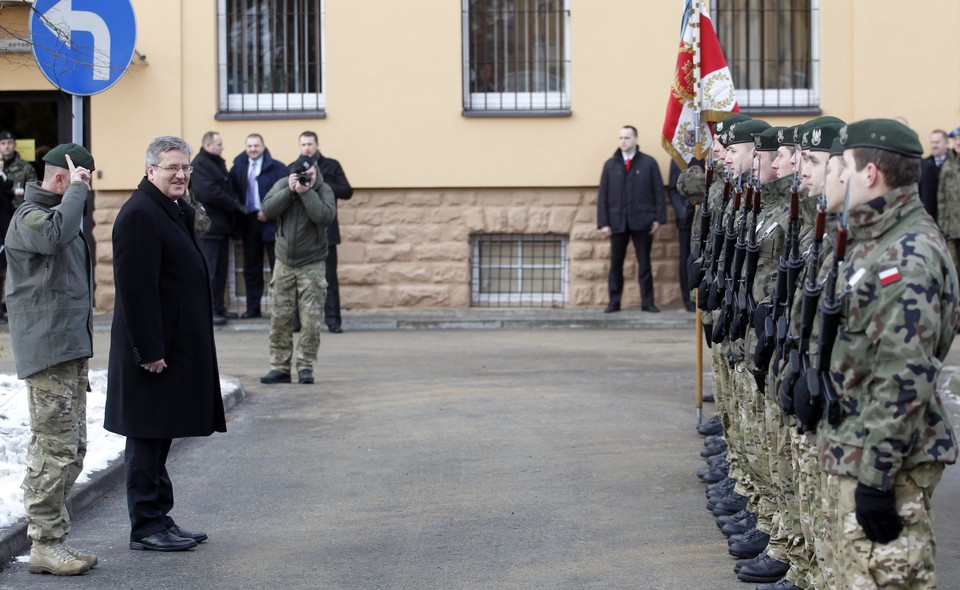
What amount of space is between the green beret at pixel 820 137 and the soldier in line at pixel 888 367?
87cm

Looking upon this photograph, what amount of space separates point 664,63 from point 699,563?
11.9 meters

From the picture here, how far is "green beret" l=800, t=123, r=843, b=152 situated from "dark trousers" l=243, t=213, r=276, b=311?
39.1 feet

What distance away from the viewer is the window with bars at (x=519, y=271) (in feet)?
59.5

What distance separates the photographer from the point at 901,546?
445 centimetres

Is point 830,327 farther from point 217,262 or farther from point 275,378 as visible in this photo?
point 217,262

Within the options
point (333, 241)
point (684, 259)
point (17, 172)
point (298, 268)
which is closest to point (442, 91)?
point (333, 241)

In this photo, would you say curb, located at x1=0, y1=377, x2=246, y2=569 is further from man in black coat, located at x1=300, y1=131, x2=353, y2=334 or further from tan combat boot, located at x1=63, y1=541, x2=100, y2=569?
man in black coat, located at x1=300, y1=131, x2=353, y2=334

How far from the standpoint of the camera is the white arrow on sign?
7938 millimetres

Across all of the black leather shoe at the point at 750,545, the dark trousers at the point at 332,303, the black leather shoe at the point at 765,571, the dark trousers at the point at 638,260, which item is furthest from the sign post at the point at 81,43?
the dark trousers at the point at 638,260

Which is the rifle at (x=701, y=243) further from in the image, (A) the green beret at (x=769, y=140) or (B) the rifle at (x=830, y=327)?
(B) the rifle at (x=830, y=327)

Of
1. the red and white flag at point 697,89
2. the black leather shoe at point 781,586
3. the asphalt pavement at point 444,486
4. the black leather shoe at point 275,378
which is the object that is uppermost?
the red and white flag at point 697,89

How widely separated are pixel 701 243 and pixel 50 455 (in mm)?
4059

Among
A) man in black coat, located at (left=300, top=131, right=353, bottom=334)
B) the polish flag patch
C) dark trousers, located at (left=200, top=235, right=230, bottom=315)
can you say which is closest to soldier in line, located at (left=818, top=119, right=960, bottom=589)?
the polish flag patch

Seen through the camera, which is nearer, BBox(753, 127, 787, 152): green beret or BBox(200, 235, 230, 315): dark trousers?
BBox(753, 127, 787, 152): green beret
